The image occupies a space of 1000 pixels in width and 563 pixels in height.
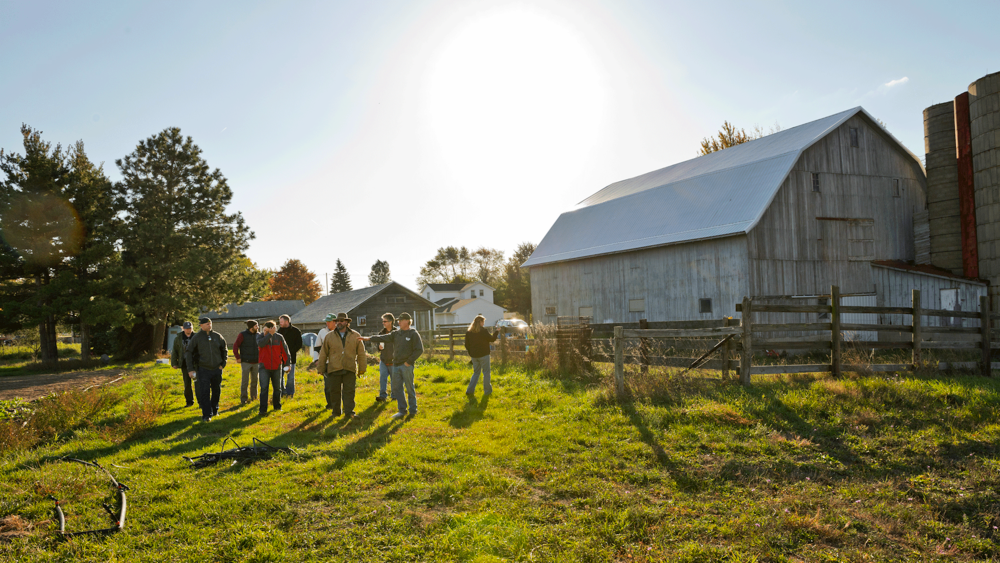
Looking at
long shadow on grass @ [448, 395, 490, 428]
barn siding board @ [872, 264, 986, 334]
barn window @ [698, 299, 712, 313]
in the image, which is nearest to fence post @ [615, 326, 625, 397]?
long shadow on grass @ [448, 395, 490, 428]

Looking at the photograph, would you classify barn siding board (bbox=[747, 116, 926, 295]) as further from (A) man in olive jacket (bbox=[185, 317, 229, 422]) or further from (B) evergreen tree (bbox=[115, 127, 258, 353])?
(B) evergreen tree (bbox=[115, 127, 258, 353])

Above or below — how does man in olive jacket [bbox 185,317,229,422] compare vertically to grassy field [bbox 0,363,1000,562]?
above

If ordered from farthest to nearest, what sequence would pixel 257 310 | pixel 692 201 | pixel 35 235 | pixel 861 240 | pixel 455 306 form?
1. pixel 455 306
2. pixel 257 310
3. pixel 35 235
4. pixel 692 201
5. pixel 861 240

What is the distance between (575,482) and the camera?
557 centimetres

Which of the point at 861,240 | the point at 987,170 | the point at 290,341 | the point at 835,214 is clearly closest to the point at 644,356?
the point at 290,341

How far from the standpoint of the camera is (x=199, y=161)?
30.1m

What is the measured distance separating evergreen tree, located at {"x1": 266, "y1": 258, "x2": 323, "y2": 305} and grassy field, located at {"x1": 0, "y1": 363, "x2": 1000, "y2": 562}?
71.7 meters

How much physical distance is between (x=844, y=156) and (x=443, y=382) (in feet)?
52.3

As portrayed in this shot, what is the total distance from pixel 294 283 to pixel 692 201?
68120 mm

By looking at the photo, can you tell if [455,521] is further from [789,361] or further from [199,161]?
[199,161]

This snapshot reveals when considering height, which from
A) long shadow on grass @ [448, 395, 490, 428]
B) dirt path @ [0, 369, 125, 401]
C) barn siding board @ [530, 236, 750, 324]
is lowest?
dirt path @ [0, 369, 125, 401]

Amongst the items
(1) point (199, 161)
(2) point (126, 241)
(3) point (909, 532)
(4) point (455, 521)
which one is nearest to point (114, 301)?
(2) point (126, 241)

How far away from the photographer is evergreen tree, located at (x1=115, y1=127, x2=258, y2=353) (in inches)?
1051

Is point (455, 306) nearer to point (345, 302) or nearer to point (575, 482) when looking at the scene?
point (345, 302)
